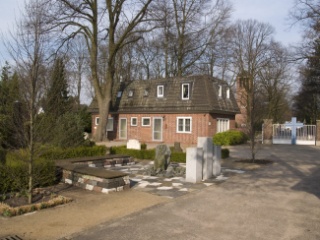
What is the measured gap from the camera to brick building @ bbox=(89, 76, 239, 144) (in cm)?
2423

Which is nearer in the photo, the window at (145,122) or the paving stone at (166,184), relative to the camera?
the paving stone at (166,184)

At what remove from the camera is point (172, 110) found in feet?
82.4

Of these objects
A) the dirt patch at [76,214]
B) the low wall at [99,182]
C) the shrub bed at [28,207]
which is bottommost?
the dirt patch at [76,214]

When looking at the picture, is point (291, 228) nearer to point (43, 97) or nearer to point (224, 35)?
point (43, 97)

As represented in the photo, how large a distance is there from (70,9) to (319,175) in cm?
2013

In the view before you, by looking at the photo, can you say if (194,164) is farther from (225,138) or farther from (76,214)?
(225,138)

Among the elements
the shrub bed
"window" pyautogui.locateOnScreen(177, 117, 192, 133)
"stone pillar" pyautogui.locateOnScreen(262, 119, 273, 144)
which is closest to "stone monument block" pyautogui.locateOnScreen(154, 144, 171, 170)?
the shrub bed

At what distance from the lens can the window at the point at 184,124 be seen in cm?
2456

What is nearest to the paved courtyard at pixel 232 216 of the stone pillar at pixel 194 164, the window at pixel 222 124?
the stone pillar at pixel 194 164

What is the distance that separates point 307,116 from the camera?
1721 inches

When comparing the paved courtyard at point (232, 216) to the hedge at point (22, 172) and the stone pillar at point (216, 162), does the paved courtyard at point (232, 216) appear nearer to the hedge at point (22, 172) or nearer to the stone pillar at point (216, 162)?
the stone pillar at point (216, 162)

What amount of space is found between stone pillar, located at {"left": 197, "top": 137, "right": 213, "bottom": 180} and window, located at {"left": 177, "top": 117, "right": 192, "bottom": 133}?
13.6 meters

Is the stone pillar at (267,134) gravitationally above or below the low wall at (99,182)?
above

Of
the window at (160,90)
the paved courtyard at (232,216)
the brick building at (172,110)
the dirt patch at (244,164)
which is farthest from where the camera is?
the window at (160,90)
